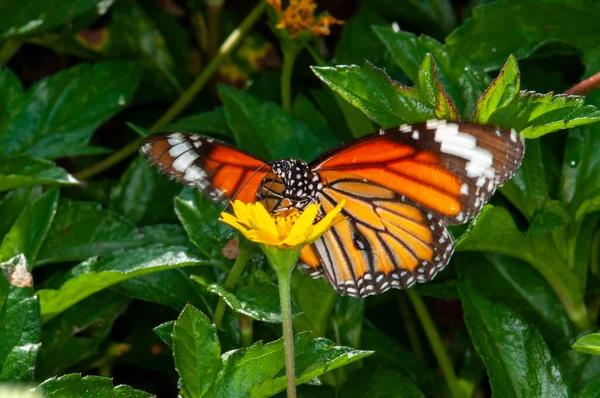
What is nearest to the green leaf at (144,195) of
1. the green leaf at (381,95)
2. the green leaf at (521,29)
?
the green leaf at (381,95)

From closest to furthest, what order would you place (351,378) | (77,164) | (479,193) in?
(479,193)
(351,378)
(77,164)

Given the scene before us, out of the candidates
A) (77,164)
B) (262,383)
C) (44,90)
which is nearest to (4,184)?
(44,90)

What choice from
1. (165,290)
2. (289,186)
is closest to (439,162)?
(289,186)

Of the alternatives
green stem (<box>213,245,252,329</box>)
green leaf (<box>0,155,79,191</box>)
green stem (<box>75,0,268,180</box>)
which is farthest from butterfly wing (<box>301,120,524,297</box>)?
green stem (<box>75,0,268,180</box>)

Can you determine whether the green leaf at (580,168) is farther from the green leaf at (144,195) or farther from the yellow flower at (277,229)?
the green leaf at (144,195)

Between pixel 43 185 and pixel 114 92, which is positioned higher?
pixel 114 92

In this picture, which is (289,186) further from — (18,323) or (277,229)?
(18,323)

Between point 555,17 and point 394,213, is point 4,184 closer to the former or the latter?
point 394,213
